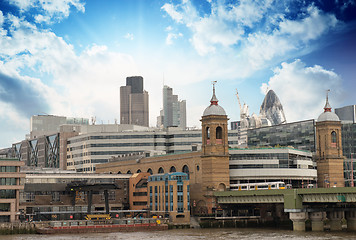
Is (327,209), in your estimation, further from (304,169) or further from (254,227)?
(304,169)

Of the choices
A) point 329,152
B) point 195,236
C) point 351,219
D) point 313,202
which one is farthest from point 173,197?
point 329,152

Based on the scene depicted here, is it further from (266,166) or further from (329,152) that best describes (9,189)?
(329,152)

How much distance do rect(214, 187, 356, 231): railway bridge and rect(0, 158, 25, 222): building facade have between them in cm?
5535

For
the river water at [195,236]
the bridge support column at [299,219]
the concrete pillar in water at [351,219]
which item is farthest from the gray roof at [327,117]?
the river water at [195,236]

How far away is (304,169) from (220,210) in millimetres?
Answer: 34281

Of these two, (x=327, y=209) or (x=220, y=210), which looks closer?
(x=327, y=209)

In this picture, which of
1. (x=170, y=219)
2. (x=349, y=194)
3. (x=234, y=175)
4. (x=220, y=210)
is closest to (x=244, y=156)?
(x=234, y=175)

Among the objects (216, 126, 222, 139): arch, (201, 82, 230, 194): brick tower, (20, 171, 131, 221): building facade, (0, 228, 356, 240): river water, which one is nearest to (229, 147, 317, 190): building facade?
(201, 82, 230, 194): brick tower

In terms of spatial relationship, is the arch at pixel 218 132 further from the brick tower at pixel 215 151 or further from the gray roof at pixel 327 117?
the gray roof at pixel 327 117

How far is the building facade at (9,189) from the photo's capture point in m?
143

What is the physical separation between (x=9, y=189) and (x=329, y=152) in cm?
10187

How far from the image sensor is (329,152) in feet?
636

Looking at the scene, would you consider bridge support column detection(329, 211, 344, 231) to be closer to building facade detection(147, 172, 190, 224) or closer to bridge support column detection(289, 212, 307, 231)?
bridge support column detection(289, 212, 307, 231)

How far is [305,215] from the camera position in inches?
5566
